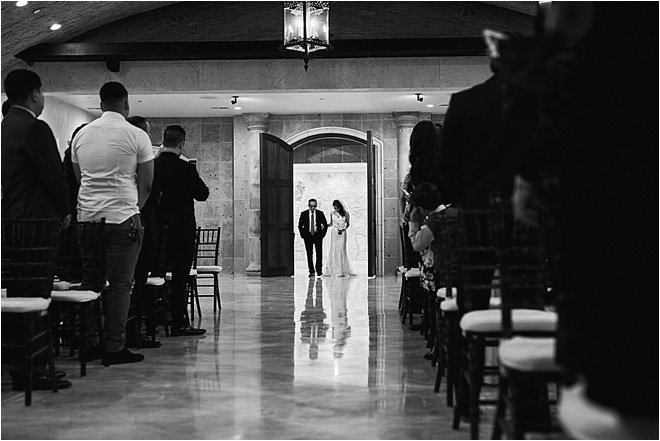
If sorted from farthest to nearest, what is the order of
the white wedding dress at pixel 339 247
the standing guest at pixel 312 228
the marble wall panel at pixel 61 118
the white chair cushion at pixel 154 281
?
the standing guest at pixel 312 228, the white wedding dress at pixel 339 247, the marble wall panel at pixel 61 118, the white chair cushion at pixel 154 281

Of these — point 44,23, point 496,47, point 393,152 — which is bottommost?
point 496,47

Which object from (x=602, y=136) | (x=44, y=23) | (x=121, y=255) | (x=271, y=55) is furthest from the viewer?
(x=271, y=55)

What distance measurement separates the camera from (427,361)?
5.49 metres

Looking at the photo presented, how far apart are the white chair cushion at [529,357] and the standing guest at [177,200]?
4471mm

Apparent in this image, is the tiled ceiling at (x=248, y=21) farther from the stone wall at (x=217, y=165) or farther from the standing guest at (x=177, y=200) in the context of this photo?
the standing guest at (x=177, y=200)

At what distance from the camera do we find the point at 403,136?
1756 cm

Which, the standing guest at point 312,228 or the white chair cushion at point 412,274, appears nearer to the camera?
the white chair cushion at point 412,274

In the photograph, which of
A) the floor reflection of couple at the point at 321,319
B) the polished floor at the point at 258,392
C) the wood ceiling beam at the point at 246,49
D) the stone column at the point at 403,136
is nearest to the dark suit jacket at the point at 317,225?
the stone column at the point at 403,136

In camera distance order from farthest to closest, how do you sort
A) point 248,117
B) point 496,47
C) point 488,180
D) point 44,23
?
1. point 248,117
2. point 44,23
3. point 488,180
4. point 496,47

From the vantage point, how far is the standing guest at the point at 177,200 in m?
6.66

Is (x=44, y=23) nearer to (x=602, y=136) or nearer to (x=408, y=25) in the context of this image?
(x=408, y=25)

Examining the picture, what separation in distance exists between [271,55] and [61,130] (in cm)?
476

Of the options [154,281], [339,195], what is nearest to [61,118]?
[339,195]

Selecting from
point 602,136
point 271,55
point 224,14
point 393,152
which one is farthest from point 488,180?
point 393,152
